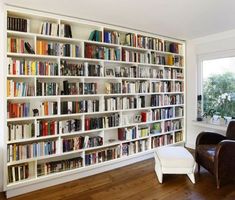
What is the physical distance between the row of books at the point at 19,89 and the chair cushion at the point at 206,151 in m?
2.57

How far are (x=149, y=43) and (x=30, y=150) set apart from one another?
273 centimetres

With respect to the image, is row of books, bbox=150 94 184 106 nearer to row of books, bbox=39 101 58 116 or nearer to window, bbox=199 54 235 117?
window, bbox=199 54 235 117

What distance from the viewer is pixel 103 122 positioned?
316 centimetres

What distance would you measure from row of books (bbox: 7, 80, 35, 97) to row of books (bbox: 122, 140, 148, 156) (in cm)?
181

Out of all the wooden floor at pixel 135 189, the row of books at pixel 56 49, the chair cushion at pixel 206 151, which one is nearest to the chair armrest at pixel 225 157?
the chair cushion at pixel 206 151

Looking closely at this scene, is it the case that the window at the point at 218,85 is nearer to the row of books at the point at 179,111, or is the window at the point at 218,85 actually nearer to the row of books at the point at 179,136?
the row of books at the point at 179,111

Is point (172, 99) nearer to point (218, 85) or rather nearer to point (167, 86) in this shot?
point (167, 86)

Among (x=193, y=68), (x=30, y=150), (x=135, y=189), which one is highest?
(x=193, y=68)

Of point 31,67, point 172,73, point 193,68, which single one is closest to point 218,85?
point 193,68

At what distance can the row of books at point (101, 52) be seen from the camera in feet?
9.86

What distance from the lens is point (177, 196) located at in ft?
7.96

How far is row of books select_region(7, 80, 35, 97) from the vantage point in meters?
A: 2.42

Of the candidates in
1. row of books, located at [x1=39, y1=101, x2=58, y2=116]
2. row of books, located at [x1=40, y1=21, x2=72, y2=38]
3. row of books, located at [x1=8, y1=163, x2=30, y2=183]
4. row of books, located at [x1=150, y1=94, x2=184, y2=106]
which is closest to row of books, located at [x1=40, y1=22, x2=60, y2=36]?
row of books, located at [x1=40, y1=21, x2=72, y2=38]

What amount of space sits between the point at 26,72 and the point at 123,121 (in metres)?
1.75
